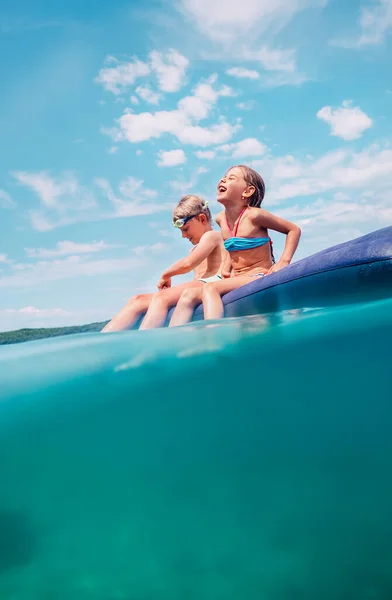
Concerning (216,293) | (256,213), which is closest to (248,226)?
(256,213)

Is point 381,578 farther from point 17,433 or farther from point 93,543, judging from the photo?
point 17,433

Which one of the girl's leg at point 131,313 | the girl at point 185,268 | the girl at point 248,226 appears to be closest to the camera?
the girl at point 185,268

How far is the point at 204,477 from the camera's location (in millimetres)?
1099

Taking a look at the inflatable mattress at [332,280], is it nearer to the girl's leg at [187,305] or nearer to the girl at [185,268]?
the girl's leg at [187,305]

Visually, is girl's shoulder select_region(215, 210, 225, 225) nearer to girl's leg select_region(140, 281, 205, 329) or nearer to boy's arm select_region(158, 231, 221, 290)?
boy's arm select_region(158, 231, 221, 290)

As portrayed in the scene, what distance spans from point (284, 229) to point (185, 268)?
0.89 metres

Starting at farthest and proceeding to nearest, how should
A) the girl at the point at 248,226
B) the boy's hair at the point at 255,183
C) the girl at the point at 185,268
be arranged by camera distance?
the boy's hair at the point at 255,183
the girl at the point at 248,226
the girl at the point at 185,268

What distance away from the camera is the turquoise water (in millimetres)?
950

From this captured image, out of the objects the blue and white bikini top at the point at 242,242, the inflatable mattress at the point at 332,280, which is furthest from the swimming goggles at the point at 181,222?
the inflatable mattress at the point at 332,280

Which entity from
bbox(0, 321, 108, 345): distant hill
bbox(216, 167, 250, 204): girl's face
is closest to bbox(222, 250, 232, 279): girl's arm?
bbox(216, 167, 250, 204): girl's face

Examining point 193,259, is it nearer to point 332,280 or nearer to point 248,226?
point 248,226

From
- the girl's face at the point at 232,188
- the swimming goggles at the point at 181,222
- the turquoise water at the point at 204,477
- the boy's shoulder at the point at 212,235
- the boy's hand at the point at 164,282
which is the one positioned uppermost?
the girl's face at the point at 232,188

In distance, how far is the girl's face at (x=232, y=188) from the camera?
167 inches

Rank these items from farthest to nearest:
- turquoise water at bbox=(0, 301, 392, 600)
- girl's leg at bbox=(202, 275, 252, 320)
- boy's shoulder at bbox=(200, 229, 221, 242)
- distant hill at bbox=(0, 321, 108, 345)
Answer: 1. distant hill at bbox=(0, 321, 108, 345)
2. boy's shoulder at bbox=(200, 229, 221, 242)
3. girl's leg at bbox=(202, 275, 252, 320)
4. turquoise water at bbox=(0, 301, 392, 600)
